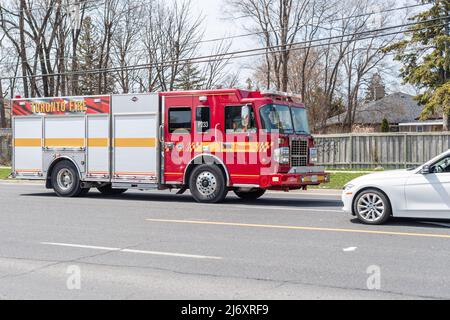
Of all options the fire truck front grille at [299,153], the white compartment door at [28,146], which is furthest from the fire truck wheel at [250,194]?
the white compartment door at [28,146]

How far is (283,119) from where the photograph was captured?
14.8 metres

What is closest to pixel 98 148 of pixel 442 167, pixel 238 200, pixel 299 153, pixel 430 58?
pixel 238 200

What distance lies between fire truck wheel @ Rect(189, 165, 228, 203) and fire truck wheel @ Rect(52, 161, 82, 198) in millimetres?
3977

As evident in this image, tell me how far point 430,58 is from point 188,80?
16.8 m

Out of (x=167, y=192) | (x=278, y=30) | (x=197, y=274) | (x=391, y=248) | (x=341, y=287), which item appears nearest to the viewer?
(x=341, y=287)

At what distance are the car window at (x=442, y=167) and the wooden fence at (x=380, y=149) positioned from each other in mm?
15548

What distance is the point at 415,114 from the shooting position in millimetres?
60312

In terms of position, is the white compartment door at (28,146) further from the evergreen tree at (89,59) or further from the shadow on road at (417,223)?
the evergreen tree at (89,59)

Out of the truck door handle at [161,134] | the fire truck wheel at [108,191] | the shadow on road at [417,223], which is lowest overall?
the shadow on road at [417,223]

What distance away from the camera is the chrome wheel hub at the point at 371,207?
35.3 ft

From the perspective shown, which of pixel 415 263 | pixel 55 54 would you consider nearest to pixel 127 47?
pixel 55 54

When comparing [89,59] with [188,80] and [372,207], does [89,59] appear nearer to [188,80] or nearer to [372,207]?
[188,80]

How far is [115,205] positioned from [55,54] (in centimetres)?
3129

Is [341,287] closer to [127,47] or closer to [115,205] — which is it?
[115,205]
